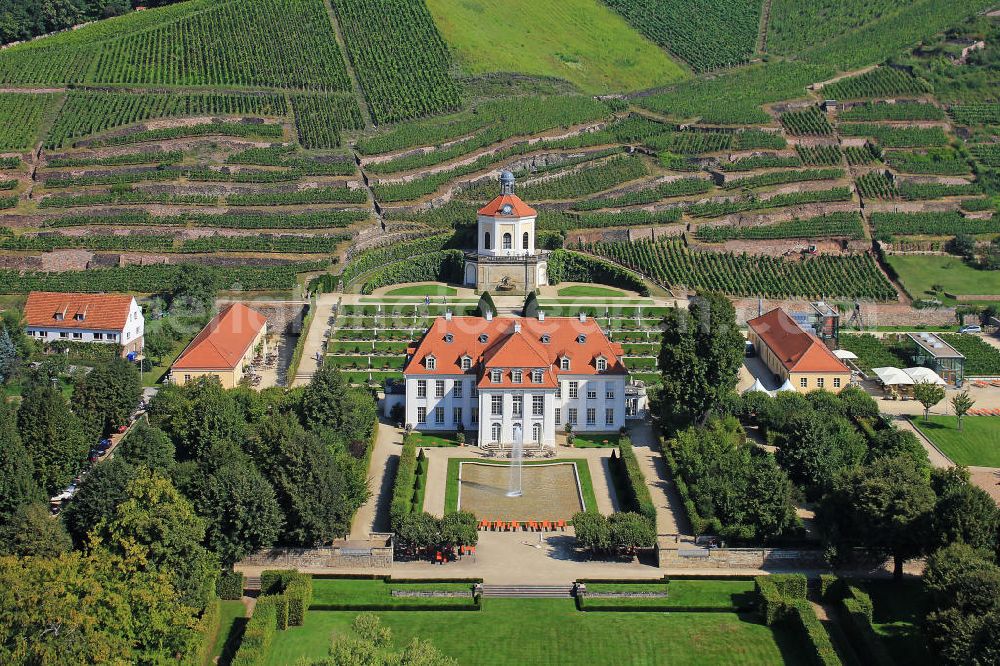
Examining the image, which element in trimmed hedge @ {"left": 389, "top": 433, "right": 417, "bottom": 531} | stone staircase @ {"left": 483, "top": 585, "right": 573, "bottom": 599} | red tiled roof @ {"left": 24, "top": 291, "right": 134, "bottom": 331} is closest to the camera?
stone staircase @ {"left": 483, "top": 585, "right": 573, "bottom": 599}

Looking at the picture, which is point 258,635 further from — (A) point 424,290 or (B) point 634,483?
(A) point 424,290

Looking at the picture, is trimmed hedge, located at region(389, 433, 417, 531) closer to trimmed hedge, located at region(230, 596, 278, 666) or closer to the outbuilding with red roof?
trimmed hedge, located at region(230, 596, 278, 666)

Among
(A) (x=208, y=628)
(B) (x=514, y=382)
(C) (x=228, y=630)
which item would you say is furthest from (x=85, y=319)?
(A) (x=208, y=628)

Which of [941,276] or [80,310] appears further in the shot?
[941,276]

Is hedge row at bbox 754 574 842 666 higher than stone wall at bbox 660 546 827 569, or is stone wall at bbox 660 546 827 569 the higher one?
stone wall at bbox 660 546 827 569

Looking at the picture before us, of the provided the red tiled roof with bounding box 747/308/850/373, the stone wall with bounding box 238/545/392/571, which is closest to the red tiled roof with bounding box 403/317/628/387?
the red tiled roof with bounding box 747/308/850/373

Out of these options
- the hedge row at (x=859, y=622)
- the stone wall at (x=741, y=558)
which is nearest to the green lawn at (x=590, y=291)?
the stone wall at (x=741, y=558)

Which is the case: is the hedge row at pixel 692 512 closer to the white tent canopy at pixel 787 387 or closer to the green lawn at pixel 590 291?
the white tent canopy at pixel 787 387
